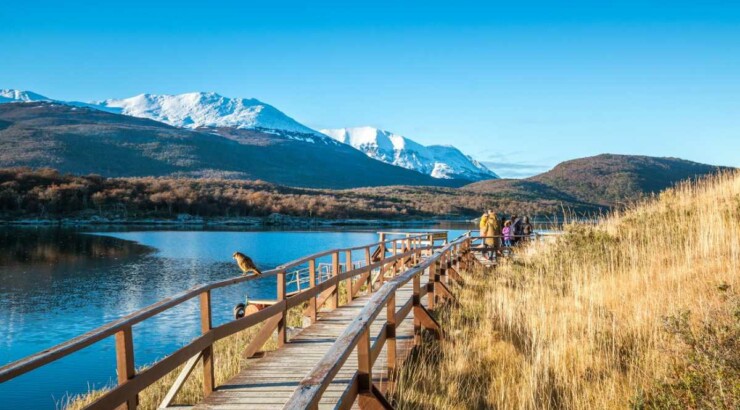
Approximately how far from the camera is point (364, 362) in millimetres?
3531

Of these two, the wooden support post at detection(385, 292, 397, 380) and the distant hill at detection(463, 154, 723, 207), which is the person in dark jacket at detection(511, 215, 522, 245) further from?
the distant hill at detection(463, 154, 723, 207)

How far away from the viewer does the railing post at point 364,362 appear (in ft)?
11.4

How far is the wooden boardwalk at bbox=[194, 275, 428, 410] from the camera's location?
5.44 m

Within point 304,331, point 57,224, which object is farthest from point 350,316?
point 57,224

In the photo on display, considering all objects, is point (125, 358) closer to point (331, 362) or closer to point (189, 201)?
point (331, 362)

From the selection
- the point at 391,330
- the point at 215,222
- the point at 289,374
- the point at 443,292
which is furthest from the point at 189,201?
the point at 391,330

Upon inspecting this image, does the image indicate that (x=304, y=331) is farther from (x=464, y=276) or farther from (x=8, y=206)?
(x=8, y=206)

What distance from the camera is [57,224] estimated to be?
3688 inches

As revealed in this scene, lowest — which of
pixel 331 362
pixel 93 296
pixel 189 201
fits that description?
pixel 93 296

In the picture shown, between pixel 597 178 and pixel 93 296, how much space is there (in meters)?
154

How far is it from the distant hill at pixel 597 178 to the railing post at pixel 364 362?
411ft

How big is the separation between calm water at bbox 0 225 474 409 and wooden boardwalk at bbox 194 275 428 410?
421 cm

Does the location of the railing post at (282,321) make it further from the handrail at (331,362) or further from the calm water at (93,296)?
the calm water at (93,296)

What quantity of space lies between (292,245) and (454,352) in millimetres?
52029
